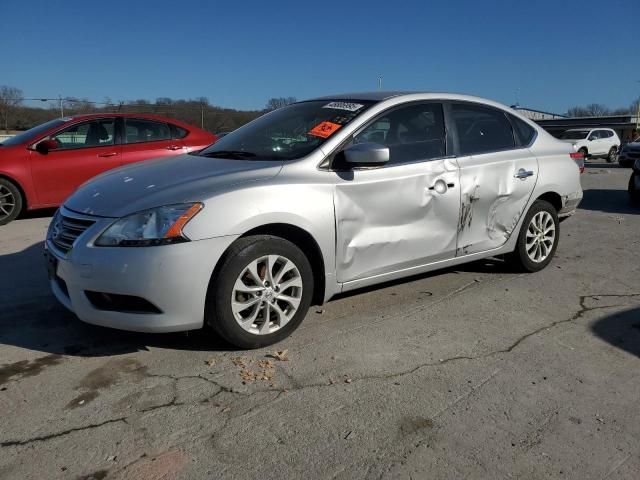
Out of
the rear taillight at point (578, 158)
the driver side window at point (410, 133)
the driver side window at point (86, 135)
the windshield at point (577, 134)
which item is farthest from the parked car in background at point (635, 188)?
the windshield at point (577, 134)

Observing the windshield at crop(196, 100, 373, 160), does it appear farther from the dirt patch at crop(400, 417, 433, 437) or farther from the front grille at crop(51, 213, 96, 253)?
the dirt patch at crop(400, 417, 433, 437)

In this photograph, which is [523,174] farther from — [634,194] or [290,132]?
[634,194]

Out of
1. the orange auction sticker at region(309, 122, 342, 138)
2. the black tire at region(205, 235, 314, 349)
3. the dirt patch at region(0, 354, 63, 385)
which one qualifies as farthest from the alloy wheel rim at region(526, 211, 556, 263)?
the dirt patch at region(0, 354, 63, 385)

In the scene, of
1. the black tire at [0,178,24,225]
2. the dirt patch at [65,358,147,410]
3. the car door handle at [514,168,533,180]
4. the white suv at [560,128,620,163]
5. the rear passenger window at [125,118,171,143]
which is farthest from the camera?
the white suv at [560,128,620,163]

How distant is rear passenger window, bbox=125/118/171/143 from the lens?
8.54 meters

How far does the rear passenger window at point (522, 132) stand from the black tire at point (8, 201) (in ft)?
21.3

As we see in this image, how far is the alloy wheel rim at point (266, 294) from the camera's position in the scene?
3.33 m

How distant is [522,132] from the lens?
16.7 feet

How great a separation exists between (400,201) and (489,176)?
1028mm

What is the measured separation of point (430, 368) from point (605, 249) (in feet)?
13.4

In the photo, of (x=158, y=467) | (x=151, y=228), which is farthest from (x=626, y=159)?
(x=158, y=467)

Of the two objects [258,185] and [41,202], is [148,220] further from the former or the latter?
[41,202]

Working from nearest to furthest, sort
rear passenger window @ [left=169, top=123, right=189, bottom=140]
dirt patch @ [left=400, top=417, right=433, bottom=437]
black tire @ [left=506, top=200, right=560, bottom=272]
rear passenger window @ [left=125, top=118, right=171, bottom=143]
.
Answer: dirt patch @ [left=400, top=417, right=433, bottom=437] < black tire @ [left=506, top=200, right=560, bottom=272] < rear passenger window @ [left=125, top=118, right=171, bottom=143] < rear passenger window @ [left=169, top=123, right=189, bottom=140]

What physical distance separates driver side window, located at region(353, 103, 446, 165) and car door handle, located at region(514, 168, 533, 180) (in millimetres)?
873
